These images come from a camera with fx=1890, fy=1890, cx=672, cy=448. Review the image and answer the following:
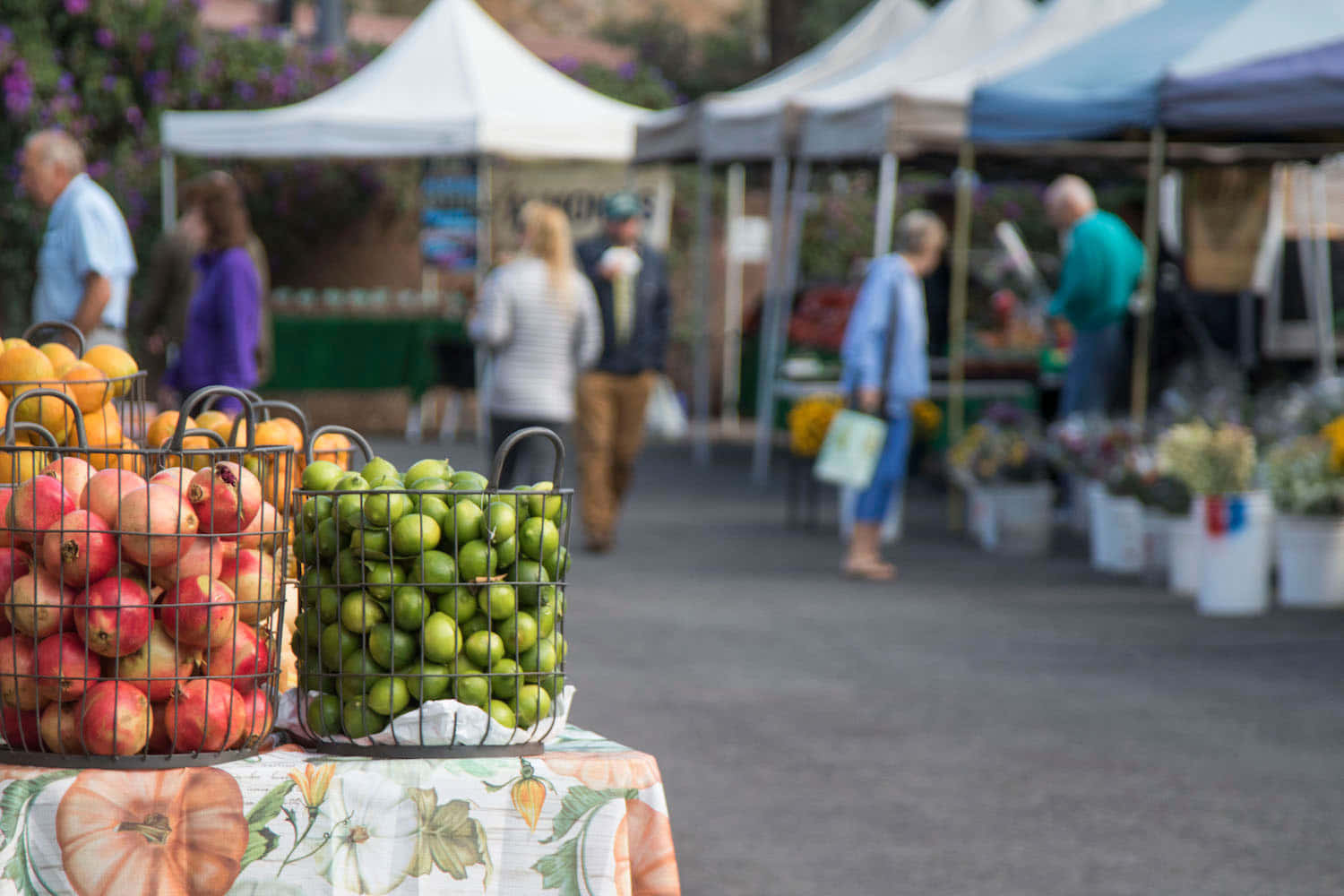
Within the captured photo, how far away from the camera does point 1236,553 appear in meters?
8.59

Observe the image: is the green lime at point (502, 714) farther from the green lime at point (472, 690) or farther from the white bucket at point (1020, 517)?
the white bucket at point (1020, 517)

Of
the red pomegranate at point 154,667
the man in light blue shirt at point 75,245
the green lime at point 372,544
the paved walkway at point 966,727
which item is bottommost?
the paved walkway at point 966,727

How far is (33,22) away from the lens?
1689cm

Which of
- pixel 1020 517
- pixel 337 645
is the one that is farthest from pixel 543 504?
pixel 1020 517

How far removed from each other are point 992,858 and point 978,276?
10.9 meters

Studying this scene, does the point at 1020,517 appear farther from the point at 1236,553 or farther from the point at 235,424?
the point at 235,424

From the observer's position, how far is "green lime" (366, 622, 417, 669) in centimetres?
269

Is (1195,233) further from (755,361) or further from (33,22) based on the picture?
(33,22)

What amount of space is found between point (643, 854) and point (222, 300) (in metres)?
5.92

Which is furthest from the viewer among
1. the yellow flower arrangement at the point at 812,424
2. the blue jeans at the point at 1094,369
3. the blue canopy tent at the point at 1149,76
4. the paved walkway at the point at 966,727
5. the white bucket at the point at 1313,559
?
the blue jeans at the point at 1094,369

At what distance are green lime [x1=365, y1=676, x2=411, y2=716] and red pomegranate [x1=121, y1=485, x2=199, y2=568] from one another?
0.34 m

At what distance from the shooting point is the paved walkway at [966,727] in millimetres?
4781

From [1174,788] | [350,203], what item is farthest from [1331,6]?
[350,203]

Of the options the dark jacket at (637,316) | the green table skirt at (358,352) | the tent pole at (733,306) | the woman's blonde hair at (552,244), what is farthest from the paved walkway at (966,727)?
the tent pole at (733,306)
